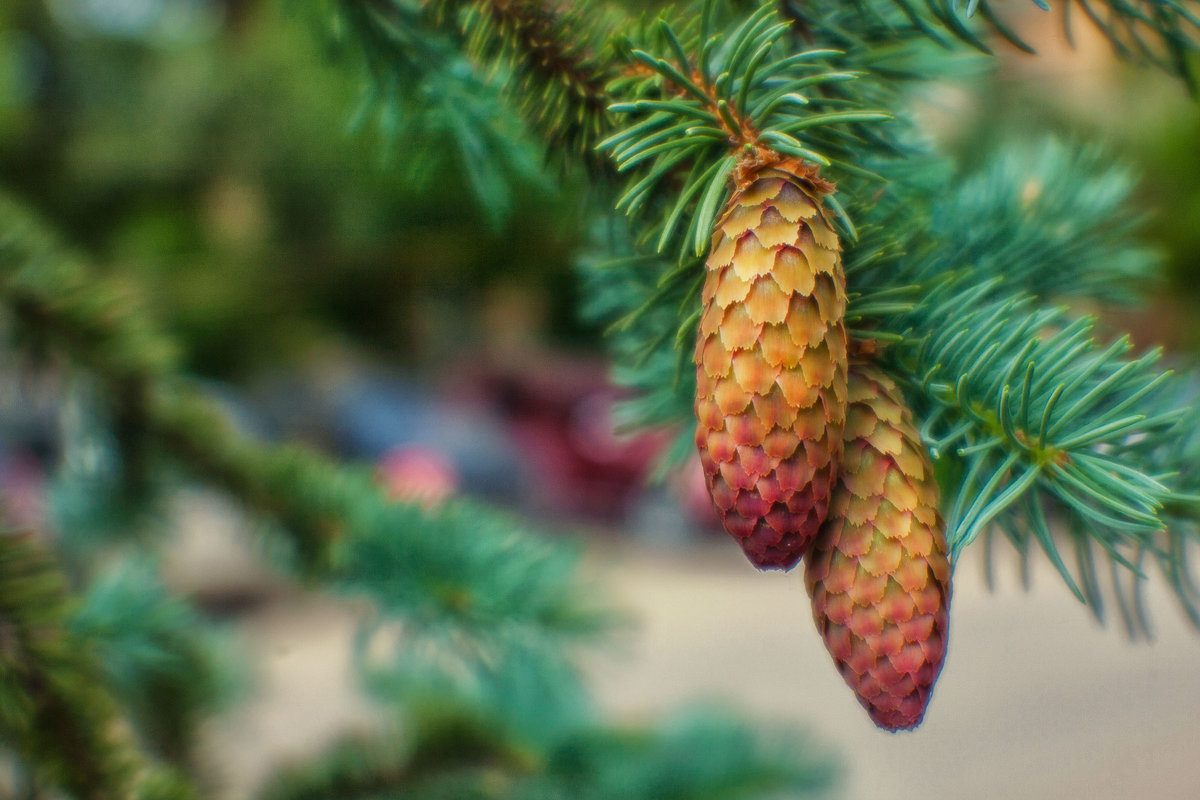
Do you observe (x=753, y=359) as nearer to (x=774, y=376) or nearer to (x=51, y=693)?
(x=774, y=376)

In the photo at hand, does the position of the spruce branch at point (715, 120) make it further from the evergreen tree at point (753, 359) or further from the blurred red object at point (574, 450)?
the blurred red object at point (574, 450)

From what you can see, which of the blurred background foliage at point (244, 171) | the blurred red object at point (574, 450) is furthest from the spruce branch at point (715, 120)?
the blurred red object at point (574, 450)

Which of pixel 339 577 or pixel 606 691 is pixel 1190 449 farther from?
pixel 606 691

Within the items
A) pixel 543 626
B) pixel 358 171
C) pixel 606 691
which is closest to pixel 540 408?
pixel 358 171

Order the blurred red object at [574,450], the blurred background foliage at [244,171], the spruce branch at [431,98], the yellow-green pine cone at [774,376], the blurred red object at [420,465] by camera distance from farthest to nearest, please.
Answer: the blurred red object at [574,450] → the blurred background foliage at [244,171] → the blurred red object at [420,465] → the spruce branch at [431,98] → the yellow-green pine cone at [774,376]

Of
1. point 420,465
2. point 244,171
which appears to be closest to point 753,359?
point 420,465

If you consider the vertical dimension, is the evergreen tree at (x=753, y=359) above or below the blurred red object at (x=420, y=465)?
above

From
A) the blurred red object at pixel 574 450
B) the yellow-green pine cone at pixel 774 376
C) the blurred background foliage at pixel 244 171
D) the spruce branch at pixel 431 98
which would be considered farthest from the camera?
the blurred red object at pixel 574 450
